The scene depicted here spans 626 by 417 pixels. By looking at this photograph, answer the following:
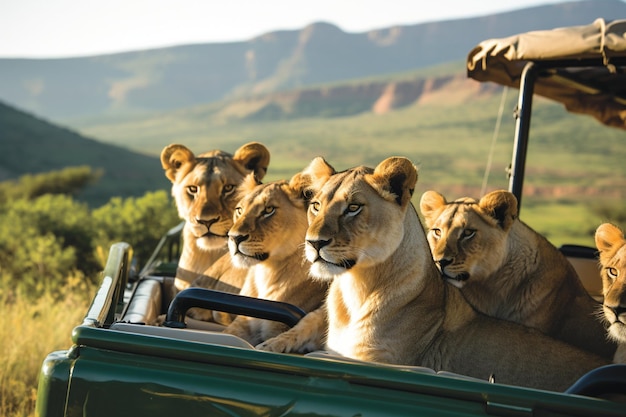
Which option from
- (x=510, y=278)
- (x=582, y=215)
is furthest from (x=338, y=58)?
(x=510, y=278)

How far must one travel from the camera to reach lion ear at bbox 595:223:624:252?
9.63 feet

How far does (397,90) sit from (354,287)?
3665 inches

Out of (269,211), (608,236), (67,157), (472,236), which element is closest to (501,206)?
(472,236)

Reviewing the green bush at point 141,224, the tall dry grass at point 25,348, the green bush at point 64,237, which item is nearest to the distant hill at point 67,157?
the green bush at point 64,237

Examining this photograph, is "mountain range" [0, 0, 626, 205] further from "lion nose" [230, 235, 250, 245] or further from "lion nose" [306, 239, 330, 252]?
"lion nose" [306, 239, 330, 252]

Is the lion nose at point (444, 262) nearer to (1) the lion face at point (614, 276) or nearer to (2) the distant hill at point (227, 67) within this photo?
(1) the lion face at point (614, 276)

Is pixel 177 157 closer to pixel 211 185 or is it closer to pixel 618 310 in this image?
pixel 211 185

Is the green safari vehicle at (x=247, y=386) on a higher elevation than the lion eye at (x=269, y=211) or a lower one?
lower

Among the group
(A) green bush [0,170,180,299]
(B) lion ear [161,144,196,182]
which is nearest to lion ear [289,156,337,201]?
(B) lion ear [161,144,196,182]

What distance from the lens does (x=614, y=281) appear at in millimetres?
2783

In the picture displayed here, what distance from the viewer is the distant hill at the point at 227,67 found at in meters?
130

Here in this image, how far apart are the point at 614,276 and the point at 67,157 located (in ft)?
203

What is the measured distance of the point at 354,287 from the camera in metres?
2.96

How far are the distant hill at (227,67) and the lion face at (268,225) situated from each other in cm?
12214
